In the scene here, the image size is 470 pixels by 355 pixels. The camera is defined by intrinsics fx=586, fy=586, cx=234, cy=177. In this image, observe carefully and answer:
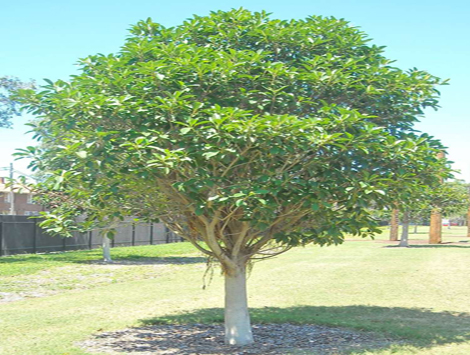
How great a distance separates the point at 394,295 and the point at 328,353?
6.50m

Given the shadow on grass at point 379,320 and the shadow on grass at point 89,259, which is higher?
the shadow on grass at point 379,320

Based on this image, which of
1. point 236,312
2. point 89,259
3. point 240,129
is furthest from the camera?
point 89,259

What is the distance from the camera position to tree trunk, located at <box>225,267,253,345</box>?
8055 mm

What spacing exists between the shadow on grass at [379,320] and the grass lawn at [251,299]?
0.02 m

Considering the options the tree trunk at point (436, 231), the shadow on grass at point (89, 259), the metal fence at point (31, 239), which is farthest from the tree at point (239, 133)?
the tree trunk at point (436, 231)

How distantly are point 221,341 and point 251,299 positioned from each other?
457cm

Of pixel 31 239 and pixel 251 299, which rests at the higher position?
pixel 31 239

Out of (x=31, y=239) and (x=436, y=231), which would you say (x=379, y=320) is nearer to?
(x=31, y=239)

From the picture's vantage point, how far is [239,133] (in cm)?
616

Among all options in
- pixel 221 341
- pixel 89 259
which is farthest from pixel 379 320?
pixel 89 259

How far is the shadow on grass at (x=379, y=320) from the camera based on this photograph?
8664 mm

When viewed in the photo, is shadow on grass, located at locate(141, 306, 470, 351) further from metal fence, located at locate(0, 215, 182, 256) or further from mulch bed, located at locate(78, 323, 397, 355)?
metal fence, located at locate(0, 215, 182, 256)

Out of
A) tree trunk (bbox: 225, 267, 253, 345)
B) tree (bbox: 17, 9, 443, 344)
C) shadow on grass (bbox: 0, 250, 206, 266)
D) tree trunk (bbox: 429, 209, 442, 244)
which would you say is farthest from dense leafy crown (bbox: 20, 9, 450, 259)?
tree trunk (bbox: 429, 209, 442, 244)

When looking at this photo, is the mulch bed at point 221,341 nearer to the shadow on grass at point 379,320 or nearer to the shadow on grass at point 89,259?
the shadow on grass at point 379,320
